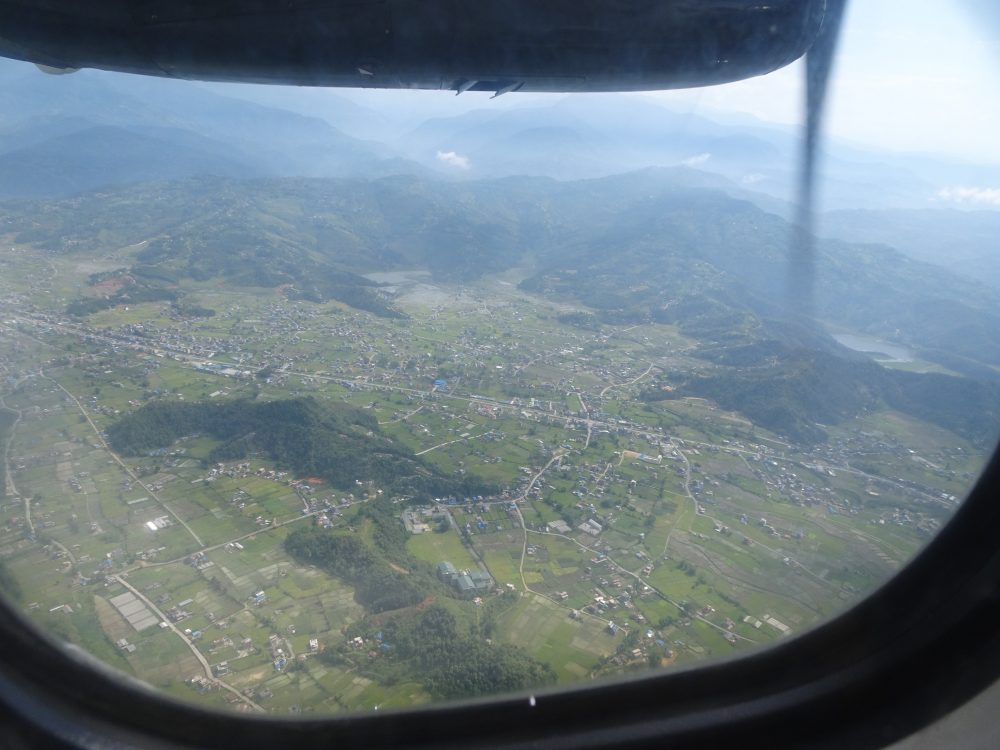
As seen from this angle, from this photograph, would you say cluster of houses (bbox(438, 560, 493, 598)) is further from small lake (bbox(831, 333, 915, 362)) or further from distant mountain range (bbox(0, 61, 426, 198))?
distant mountain range (bbox(0, 61, 426, 198))

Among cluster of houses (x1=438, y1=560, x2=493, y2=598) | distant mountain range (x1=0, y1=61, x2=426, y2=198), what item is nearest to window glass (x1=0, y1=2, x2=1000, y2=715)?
cluster of houses (x1=438, y1=560, x2=493, y2=598)

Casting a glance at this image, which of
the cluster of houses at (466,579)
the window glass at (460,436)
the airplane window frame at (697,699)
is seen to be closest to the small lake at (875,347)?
the window glass at (460,436)

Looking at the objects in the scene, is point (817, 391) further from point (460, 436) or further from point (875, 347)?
point (460, 436)

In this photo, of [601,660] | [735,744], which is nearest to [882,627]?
[735,744]

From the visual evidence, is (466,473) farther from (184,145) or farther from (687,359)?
(184,145)

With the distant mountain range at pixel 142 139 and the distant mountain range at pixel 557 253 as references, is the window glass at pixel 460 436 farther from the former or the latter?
the distant mountain range at pixel 142 139

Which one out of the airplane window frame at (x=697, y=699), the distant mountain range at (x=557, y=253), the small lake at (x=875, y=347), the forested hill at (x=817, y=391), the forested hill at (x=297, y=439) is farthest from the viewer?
the distant mountain range at (x=557, y=253)
